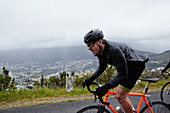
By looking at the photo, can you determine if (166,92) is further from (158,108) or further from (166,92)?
(158,108)

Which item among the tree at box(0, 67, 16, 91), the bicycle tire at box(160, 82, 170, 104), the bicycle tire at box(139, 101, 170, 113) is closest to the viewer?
the bicycle tire at box(139, 101, 170, 113)

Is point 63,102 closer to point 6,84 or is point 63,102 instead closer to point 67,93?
point 67,93

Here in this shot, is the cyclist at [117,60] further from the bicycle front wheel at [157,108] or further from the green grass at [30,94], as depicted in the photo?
the green grass at [30,94]

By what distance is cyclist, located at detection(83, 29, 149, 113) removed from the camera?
2207 millimetres

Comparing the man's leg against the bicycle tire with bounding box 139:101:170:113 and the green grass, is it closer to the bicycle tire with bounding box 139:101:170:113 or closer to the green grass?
the bicycle tire with bounding box 139:101:170:113

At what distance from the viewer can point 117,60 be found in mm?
2213

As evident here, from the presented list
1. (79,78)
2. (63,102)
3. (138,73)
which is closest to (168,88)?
(138,73)

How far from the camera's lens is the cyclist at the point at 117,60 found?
221cm

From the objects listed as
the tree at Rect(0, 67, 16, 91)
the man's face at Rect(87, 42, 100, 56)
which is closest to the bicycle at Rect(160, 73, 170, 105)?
the man's face at Rect(87, 42, 100, 56)

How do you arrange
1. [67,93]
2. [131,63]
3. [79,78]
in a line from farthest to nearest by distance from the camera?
[79,78]
[67,93]
[131,63]

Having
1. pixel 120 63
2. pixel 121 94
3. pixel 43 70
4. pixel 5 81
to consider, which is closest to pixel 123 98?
pixel 121 94

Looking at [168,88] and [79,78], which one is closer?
[168,88]

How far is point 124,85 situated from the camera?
2477 mm

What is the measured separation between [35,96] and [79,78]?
370 centimetres
